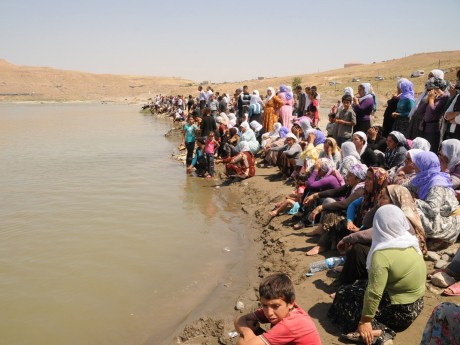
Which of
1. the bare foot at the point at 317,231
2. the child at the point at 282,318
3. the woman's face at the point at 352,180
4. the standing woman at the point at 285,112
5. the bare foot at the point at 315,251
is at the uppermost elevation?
the standing woman at the point at 285,112

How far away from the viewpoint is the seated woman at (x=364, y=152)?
659 centimetres

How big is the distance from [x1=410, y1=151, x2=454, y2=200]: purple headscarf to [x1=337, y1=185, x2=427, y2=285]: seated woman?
84 centimetres

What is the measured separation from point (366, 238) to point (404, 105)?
4568 millimetres

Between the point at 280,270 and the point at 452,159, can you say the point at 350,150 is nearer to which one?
the point at 452,159

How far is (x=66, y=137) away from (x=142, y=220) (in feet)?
50.6

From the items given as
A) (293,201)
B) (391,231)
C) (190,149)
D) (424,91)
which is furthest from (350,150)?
(190,149)

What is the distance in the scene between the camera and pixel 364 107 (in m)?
8.16

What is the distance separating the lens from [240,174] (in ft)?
32.9

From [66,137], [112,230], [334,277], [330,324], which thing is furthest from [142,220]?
[66,137]

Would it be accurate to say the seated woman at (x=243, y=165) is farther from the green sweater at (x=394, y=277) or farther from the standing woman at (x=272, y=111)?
the green sweater at (x=394, y=277)

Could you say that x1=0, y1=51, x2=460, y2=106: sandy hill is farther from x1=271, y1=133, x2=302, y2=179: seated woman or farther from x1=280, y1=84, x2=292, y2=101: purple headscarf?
x1=271, y1=133, x2=302, y2=179: seated woman

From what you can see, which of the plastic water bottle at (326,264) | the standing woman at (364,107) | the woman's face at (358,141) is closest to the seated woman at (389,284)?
the plastic water bottle at (326,264)

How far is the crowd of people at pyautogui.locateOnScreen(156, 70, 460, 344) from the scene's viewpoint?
3.18m

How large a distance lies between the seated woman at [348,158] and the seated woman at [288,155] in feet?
5.92
